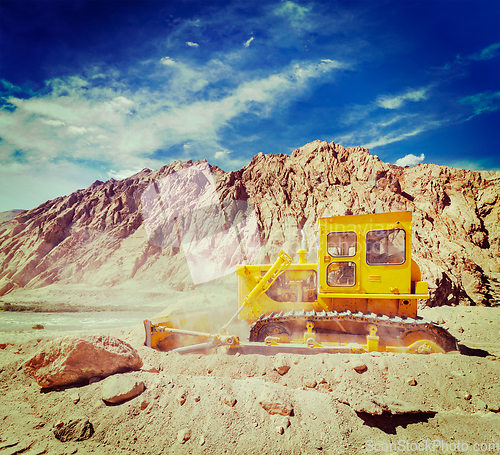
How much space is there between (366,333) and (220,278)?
79.4 feet

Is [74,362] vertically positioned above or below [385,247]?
below

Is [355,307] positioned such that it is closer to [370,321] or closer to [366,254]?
[370,321]

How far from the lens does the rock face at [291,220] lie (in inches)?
795

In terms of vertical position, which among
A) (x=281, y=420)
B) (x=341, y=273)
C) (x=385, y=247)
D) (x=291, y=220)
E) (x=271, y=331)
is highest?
(x=291, y=220)

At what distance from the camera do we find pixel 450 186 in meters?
26.4

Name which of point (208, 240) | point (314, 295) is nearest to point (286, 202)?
point (208, 240)

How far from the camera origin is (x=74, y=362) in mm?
4512

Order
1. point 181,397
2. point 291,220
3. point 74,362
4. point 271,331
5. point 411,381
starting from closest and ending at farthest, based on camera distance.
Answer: point 181,397
point 74,362
point 411,381
point 271,331
point 291,220

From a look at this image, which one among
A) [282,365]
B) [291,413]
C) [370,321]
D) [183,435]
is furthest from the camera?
[370,321]

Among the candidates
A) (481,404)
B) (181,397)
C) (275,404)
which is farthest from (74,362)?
(481,404)

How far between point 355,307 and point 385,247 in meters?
1.53

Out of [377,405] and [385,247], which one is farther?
[385,247]

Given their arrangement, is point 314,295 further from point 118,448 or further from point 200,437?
point 118,448

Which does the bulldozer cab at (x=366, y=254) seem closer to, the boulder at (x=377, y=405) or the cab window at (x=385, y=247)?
the cab window at (x=385, y=247)
